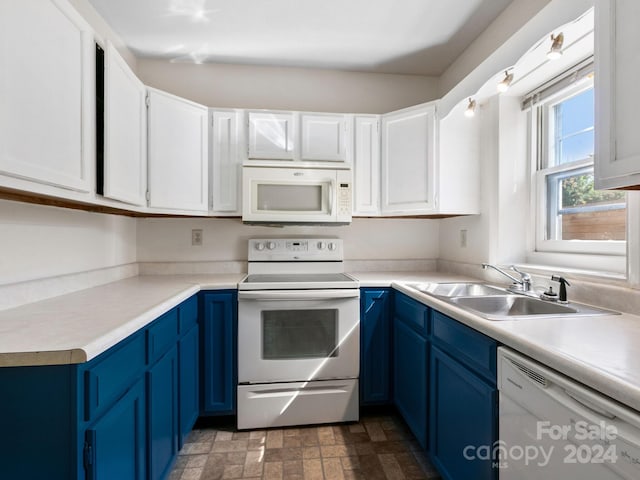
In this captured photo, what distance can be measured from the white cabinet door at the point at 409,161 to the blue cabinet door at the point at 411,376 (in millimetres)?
792

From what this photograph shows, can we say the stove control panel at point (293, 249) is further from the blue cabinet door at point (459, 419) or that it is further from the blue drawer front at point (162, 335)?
the blue cabinet door at point (459, 419)

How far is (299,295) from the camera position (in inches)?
78.0

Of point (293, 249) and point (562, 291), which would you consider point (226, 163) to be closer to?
point (293, 249)

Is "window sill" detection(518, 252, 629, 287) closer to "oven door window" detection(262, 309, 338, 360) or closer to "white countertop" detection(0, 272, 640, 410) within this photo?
"white countertop" detection(0, 272, 640, 410)

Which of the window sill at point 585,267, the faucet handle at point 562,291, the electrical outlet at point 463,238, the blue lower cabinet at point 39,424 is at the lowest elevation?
the blue lower cabinet at point 39,424

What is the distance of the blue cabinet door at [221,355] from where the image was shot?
6.45ft

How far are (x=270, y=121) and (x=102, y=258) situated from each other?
1.37 meters

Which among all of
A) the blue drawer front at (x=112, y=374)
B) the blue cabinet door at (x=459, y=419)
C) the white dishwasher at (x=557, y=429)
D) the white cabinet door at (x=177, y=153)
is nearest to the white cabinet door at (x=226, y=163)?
the white cabinet door at (x=177, y=153)

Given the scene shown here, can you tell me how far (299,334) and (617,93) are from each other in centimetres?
176

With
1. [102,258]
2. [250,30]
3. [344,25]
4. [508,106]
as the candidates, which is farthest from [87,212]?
[508,106]

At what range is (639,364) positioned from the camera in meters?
0.79

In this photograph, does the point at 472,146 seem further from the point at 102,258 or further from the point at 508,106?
the point at 102,258

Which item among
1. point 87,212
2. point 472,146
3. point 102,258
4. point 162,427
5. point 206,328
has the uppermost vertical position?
point 472,146

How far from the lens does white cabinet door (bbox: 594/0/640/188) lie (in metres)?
0.88
